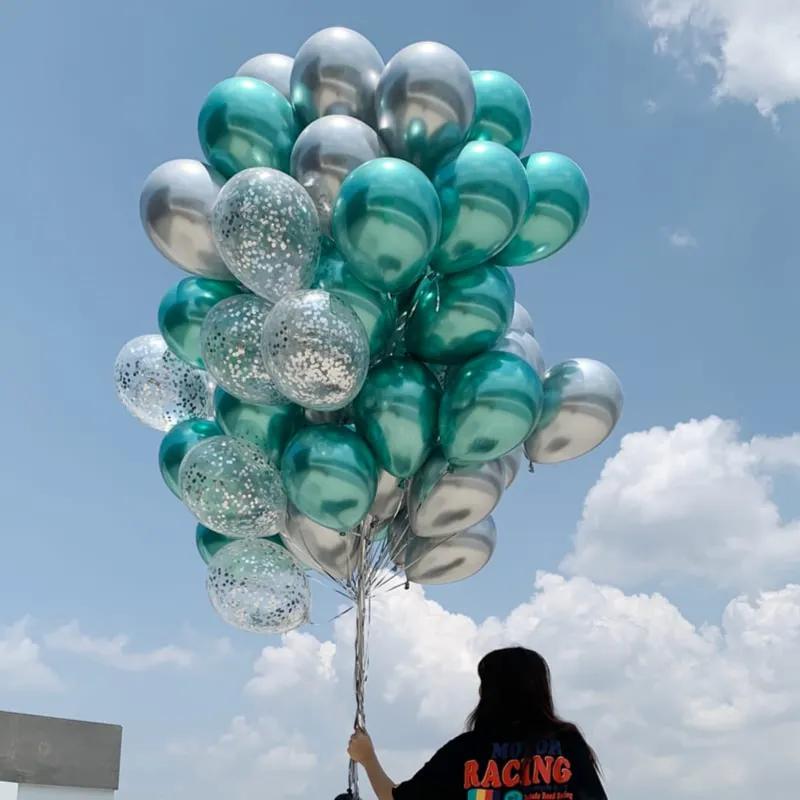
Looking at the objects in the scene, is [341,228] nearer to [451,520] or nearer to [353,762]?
[451,520]

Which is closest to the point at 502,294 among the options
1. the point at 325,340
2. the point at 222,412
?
the point at 325,340

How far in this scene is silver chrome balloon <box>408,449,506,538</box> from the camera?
3990 mm

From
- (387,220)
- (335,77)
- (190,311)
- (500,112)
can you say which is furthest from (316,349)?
(500,112)

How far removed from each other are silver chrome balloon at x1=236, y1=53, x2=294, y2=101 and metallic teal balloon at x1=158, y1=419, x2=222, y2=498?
1.37 metres

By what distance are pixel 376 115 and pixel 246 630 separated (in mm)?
1976

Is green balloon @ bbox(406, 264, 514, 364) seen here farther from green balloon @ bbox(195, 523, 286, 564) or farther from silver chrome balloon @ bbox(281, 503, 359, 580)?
green balloon @ bbox(195, 523, 286, 564)

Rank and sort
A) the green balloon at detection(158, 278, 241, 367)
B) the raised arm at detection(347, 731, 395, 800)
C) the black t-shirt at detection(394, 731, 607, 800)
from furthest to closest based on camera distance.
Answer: the green balloon at detection(158, 278, 241, 367) → the raised arm at detection(347, 731, 395, 800) → the black t-shirt at detection(394, 731, 607, 800)

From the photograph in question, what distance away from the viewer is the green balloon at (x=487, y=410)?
3.82 metres

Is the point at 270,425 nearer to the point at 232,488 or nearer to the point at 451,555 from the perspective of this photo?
the point at 232,488

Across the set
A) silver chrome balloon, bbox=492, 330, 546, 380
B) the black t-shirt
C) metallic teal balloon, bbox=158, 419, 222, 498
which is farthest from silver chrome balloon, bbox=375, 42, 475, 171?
the black t-shirt

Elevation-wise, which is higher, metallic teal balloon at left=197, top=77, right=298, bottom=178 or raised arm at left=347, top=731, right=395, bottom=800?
metallic teal balloon at left=197, top=77, right=298, bottom=178

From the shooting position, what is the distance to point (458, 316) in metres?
3.93

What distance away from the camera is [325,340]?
3568 mm

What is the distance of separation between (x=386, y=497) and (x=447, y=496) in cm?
22
